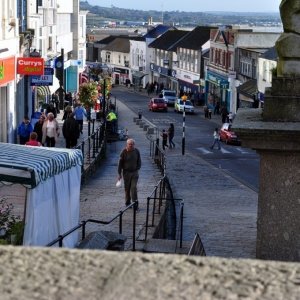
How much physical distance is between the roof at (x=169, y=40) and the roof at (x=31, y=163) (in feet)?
277

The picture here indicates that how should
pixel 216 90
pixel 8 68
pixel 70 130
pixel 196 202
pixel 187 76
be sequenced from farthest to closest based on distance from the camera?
pixel 187 76 < pixel 216 90 < pixel 8 68 < pixel 70 130 < pixel 196 202

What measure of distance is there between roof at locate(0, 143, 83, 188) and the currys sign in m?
17.9

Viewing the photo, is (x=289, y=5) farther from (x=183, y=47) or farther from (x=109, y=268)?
(x=183, y=47)

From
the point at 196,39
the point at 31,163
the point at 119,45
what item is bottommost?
the point at 119,45

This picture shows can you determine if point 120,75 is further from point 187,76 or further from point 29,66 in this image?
point 29,66

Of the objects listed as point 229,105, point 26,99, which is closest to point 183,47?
point 229,105

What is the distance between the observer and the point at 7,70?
2658 cm

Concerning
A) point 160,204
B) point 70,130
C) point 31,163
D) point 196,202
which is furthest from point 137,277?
point 70,130

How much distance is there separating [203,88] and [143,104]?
586cm

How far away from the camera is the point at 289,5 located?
7973mm

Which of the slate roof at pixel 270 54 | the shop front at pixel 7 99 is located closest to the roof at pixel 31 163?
the shop front at pixel 7 99

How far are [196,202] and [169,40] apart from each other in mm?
82168

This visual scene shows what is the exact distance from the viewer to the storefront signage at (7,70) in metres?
25.4

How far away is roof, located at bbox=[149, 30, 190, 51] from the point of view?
97662 mm
